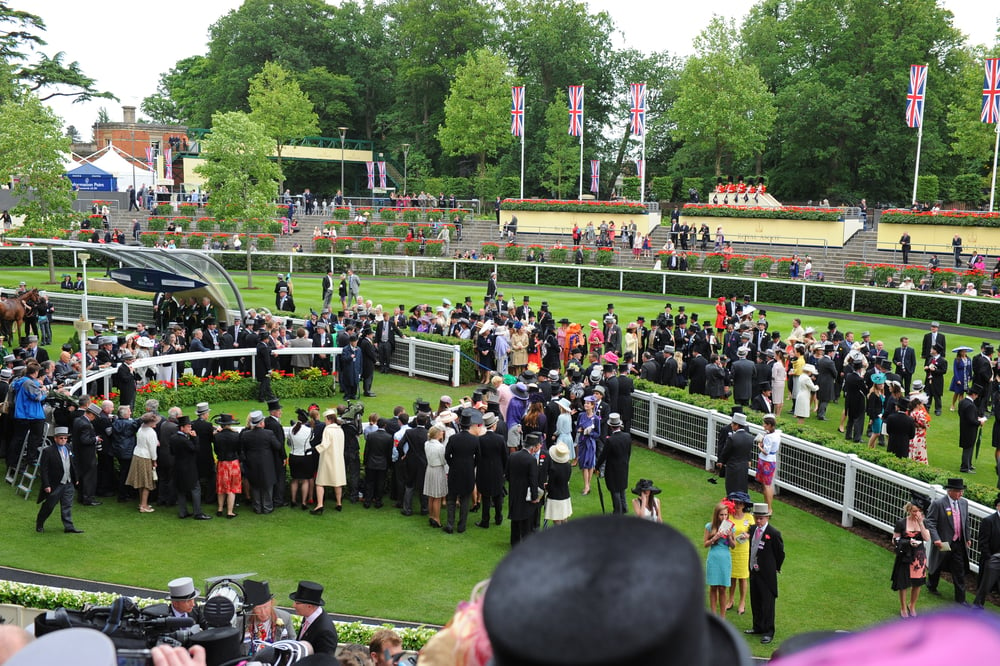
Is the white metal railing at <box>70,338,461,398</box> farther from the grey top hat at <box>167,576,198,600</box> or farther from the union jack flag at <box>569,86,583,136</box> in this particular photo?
the union jack flag at <box>569,86,583,136</box>

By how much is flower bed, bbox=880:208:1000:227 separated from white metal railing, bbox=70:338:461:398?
28830 millimetres

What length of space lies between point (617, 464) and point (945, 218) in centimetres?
3362

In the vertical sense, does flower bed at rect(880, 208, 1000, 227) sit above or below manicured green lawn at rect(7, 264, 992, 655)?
above

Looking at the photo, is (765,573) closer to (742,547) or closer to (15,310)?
(742,547)

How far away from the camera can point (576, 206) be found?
48906mm

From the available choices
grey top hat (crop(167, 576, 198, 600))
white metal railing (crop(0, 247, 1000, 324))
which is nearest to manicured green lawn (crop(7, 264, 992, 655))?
grey top hat (crop(167, 576, 198, 600))

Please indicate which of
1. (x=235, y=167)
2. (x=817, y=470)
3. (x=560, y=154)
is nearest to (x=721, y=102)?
(x=560, y=154)

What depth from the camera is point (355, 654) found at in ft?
21.3

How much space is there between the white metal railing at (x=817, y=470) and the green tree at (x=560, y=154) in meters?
46.9

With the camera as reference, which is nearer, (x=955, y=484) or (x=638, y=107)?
(x=955, y=484)

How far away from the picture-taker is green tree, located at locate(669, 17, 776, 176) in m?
56.6

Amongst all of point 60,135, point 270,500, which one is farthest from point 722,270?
point 270,500

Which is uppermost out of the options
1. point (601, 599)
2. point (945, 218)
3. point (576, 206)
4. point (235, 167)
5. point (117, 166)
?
point (117, 166)

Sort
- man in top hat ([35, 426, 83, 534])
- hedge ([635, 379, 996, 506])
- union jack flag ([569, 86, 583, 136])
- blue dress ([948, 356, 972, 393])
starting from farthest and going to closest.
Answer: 1. union jack flag ([569, 86, 583, 136])
2. blue dress ([948, 356, 972, 393])
3. man in top hat ([35, 426, 83, 534])
4. hedge ([635, 379, 996, 506])
